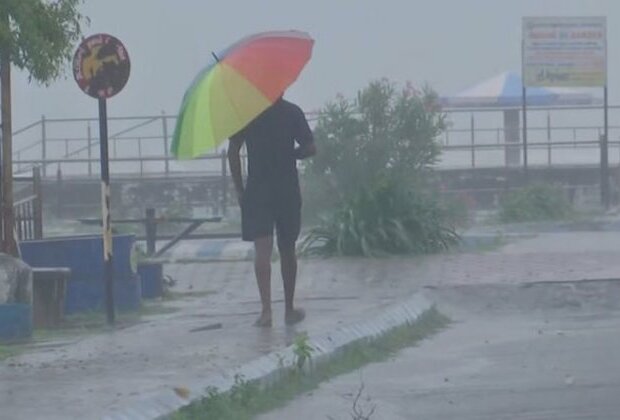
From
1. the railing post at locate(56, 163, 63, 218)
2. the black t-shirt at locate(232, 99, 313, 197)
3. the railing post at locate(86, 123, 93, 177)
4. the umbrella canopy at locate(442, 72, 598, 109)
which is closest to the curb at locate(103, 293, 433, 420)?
the black t-shirt at locate(232, 99, 313, 197)

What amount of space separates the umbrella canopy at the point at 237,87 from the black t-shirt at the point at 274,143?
0.61 feet

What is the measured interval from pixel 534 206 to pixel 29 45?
14947 millimetres

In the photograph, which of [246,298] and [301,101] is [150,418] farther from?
[301,101]

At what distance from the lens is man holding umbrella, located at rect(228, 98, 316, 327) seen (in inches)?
507

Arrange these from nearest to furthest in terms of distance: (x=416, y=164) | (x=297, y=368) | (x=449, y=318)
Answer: (x=297, y=368), (x=449, y=318), (x=416, y=164)

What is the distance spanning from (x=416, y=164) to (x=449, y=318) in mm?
11283

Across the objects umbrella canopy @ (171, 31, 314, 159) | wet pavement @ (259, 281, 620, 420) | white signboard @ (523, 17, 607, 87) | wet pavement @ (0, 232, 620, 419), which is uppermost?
white signboard @ (523, 17, 607, 87)

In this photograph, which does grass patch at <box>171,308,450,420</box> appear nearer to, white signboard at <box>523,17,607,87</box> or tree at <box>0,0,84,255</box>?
tree at <box>0,0,84,255</box>

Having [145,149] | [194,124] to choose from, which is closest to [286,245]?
[194,124]

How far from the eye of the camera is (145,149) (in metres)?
38.0

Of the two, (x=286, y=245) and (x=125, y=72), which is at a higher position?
Answer: (x=125, y=72)

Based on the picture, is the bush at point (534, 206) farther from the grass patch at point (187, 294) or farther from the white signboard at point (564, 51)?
the grass patch at point (187, 294)

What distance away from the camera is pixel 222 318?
13.8m

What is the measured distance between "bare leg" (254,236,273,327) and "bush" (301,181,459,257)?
5.28m
